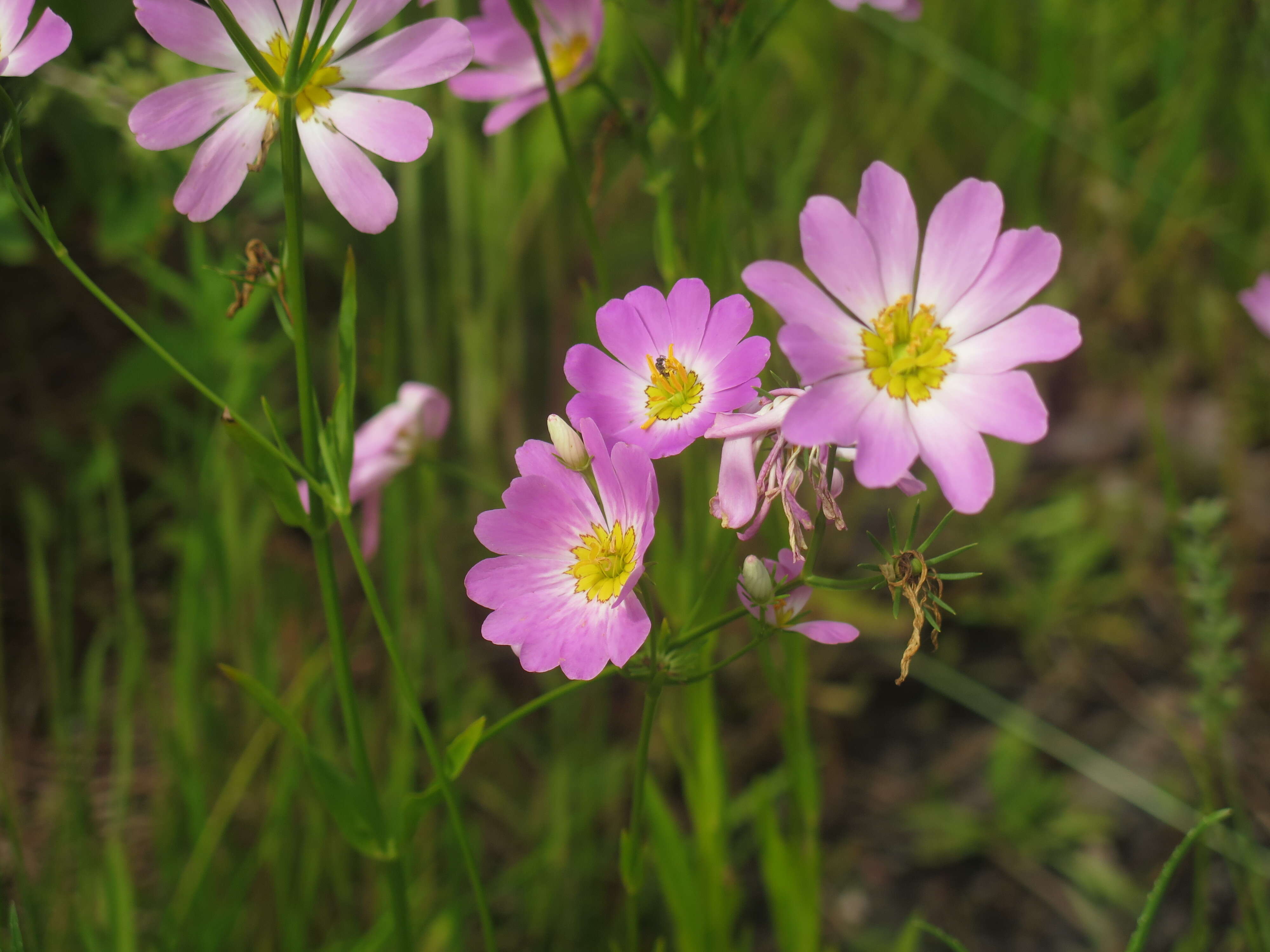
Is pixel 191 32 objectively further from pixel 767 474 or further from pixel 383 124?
pixel 767 474

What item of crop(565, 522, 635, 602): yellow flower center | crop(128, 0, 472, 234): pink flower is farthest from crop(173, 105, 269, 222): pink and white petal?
crop(565, 522, 635, 602): yellow flower center

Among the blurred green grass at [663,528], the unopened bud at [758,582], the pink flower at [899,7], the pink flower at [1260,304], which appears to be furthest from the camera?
the blurred green grass at [663,528]

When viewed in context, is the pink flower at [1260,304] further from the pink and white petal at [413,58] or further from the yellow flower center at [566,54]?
the pink and white petal at [413,58]

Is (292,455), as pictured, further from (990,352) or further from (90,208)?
(90,208)

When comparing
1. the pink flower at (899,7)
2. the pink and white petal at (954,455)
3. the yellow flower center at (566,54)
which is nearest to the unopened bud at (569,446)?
the pink and white petal at (954,455)

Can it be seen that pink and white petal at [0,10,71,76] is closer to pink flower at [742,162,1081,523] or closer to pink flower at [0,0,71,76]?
pink flower at [0,0,71,76]

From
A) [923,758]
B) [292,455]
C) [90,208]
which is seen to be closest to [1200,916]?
[923,758]
